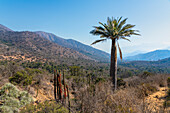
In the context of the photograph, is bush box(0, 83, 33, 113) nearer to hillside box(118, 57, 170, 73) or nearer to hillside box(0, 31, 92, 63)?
hillside box(0, 31, 92, 63)

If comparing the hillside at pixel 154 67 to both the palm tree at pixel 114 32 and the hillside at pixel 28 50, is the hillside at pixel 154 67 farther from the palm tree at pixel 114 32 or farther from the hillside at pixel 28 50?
the palm tree at pixel 114 32

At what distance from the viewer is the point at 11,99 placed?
706cm

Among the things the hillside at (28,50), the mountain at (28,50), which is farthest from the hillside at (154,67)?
the hillside at (28,50)

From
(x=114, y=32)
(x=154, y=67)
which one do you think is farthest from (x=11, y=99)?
(x=154, y=67)

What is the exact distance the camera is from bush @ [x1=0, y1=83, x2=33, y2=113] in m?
6.38

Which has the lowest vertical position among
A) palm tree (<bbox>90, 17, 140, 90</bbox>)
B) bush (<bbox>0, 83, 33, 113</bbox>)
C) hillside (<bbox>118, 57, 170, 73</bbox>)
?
hillside (<bbox>118, 57, 170, 73</bbox>)

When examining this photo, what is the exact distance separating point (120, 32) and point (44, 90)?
10.7 m

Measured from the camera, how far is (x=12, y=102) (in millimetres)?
6867

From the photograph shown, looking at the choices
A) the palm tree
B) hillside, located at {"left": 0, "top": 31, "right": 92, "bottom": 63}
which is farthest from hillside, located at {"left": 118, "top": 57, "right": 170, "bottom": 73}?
the palm tree

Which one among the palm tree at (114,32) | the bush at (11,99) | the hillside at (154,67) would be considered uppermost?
the palm tree at (114,32)

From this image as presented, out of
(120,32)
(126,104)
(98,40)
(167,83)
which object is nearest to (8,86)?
(98,40)

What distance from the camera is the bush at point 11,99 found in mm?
6377

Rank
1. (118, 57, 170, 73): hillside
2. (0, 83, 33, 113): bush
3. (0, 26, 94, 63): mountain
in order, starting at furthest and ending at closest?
1. (118, 57, 170, 73): hillside
2. (0, 26, 94, 63): mountain
3. (0, 83, 33, 113): bush

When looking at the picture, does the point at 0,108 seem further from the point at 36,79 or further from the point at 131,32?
the point at 131,32
